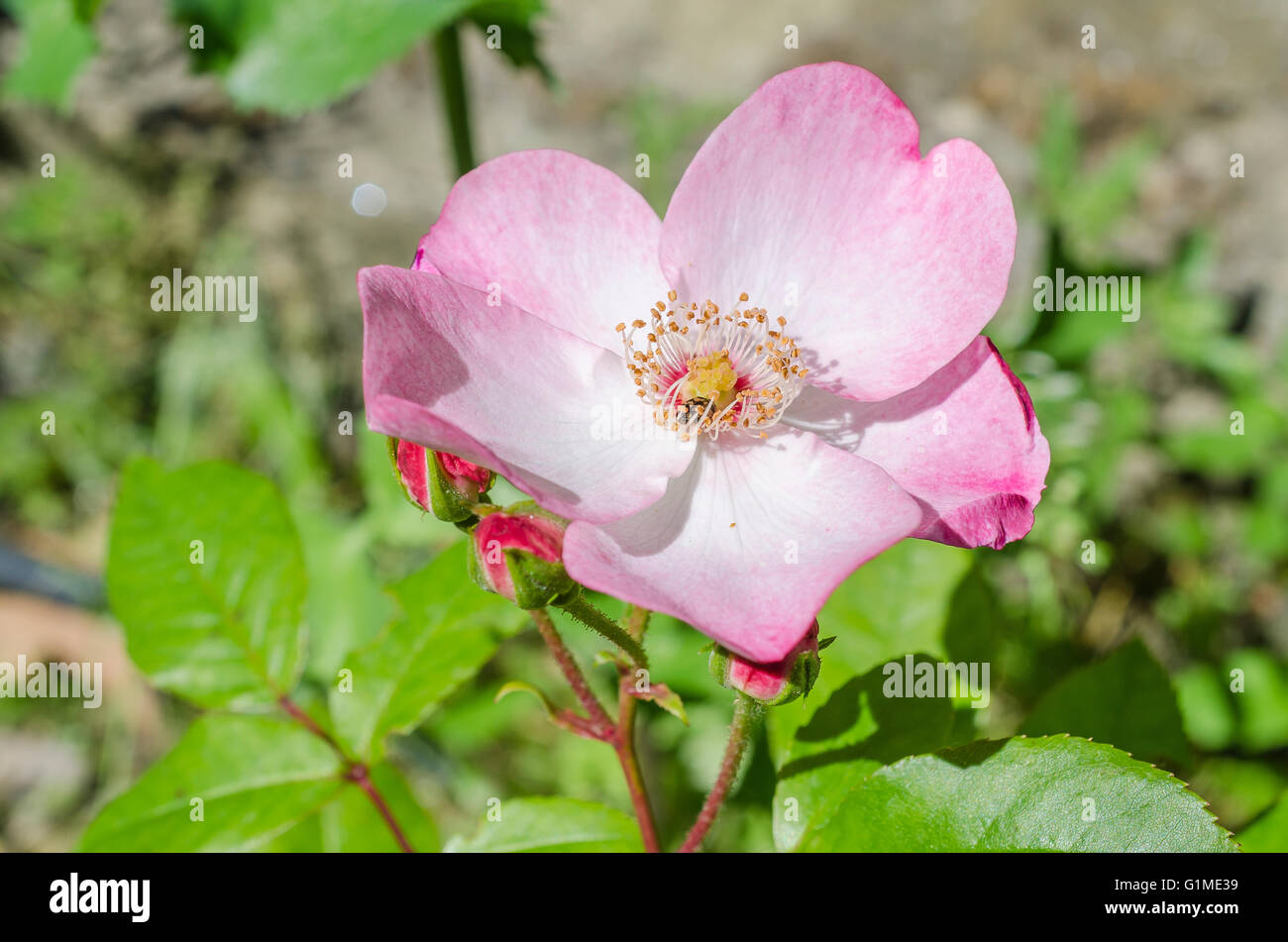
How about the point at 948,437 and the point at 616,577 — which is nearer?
the point at 616,577

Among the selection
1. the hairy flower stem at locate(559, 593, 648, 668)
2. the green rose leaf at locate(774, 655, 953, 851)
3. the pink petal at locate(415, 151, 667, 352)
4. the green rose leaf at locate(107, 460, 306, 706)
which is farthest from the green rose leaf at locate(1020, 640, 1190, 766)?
the green rose leaf at locate(107, 460, 306, 706)

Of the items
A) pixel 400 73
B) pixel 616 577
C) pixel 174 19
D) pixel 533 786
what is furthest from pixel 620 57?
pixel 616 577

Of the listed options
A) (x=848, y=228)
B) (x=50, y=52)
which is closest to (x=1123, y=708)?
(x=848, y=228)

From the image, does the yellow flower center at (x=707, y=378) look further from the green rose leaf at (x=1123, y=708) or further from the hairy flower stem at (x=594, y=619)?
the green rose leaf at (x=1123, y=708)

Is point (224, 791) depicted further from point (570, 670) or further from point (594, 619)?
point (594, 619)
